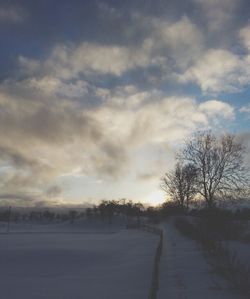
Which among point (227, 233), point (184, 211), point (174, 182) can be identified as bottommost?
point (227, 233)

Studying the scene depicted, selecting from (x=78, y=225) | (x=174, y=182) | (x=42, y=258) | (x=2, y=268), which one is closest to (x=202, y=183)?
(x=174, y=182)

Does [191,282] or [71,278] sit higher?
[71,278]

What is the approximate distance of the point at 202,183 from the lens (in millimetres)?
59750

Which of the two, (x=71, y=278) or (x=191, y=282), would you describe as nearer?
(x=191, y=282)

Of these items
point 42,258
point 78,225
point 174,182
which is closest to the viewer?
point 42,258

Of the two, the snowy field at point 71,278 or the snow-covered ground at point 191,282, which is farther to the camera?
the snowy field at point 71,278

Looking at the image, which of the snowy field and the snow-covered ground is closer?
the snow-covered ground

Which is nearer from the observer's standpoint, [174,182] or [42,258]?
[42,258]

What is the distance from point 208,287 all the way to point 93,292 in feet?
14.0

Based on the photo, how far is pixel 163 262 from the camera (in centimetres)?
2147

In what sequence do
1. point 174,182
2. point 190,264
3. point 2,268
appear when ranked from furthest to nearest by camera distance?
point 174,182, point 2,268, point 190,264

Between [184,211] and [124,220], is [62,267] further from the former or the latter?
[124,220]

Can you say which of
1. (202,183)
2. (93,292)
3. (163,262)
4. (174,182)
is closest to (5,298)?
(93,292)

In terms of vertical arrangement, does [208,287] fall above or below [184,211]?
below
